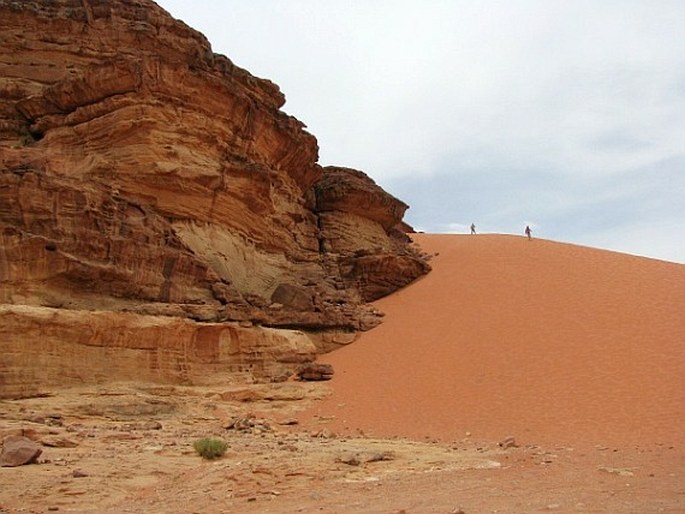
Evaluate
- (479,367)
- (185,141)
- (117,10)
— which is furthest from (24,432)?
(117,10)

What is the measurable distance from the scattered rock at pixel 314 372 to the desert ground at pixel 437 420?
0.35 m

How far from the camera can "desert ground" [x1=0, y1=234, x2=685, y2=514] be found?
6.73 meters

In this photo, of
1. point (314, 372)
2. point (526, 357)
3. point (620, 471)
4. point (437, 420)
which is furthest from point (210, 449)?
point (526, 357)

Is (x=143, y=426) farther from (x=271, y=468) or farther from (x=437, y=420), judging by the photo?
(x=437, y=420)

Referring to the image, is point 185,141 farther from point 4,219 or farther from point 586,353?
point 586,353

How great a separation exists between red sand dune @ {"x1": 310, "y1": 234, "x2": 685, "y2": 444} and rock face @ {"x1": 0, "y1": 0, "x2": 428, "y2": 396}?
2.07 meters

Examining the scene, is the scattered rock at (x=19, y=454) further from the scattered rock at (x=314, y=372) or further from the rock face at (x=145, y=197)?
the scattered rock at (x=314, y=372)

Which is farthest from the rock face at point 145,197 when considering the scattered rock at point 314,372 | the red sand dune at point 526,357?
the red sand dune at point 526,357

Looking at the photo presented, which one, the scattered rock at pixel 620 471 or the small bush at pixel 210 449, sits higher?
the scattered rock at pixel 620 471

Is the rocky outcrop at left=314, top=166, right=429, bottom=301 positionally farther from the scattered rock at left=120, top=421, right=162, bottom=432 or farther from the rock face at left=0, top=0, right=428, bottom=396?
the scattered rock at left=120, top=421, right=162, bottom=432

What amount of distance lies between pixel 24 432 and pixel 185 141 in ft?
29.8

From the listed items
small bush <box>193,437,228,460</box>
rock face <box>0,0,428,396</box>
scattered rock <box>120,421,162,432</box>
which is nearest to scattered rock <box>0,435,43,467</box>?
small bush <box>193,437,228,460</box>

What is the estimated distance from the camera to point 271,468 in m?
7.81

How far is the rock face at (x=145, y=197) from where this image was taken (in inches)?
490
